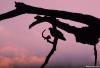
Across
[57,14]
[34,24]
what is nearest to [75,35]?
[57,14]

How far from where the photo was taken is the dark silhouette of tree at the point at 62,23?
2.16 ft

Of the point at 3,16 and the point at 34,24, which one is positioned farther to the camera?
the point at 34,24

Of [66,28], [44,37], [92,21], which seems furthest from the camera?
[44,37]

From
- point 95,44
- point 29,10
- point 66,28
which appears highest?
point 29,10

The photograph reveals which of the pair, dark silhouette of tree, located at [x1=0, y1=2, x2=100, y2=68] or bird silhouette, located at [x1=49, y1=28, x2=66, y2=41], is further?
bird silhouette, located at [x1=49, y1=28, x2=66, y2=41]

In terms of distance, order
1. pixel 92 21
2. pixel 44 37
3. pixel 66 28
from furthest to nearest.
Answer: pixel 44 37 < pixel 66 28 < pixel 92 21

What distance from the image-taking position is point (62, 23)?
0.77 m

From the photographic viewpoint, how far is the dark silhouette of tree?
658 mm

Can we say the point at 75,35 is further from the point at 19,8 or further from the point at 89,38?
the point at 19,8

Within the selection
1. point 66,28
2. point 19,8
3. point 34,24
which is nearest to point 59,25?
point 66,28

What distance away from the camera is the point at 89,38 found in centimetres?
77

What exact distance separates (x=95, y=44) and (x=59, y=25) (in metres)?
0.28

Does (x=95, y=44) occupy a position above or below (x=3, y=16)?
below

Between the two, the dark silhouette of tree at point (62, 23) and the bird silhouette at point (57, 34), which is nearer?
the dark silhouette of tree at point (62, 23)
